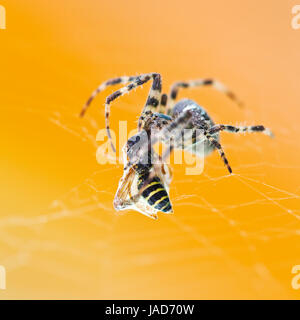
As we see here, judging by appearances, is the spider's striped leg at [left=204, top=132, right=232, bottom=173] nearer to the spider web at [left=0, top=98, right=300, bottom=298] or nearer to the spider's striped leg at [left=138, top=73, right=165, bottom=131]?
the spider web at [left=0, top=98, right=300, bottom=298]

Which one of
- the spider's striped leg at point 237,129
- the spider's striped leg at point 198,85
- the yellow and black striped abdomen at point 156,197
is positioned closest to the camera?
the yellow and black striped abdomen at point 156,197

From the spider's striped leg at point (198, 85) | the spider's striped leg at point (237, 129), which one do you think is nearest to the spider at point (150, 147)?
the spider's striped leg at point (237, 129)

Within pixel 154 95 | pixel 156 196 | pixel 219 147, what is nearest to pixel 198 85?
pixel 154 95

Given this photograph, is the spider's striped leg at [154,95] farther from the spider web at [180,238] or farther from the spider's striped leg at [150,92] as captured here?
the spider web at [180,238]

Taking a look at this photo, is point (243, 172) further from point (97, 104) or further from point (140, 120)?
point (97, 104)

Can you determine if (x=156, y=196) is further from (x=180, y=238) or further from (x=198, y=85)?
(x=198, y=85)

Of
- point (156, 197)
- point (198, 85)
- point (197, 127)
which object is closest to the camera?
point (156, 197)
